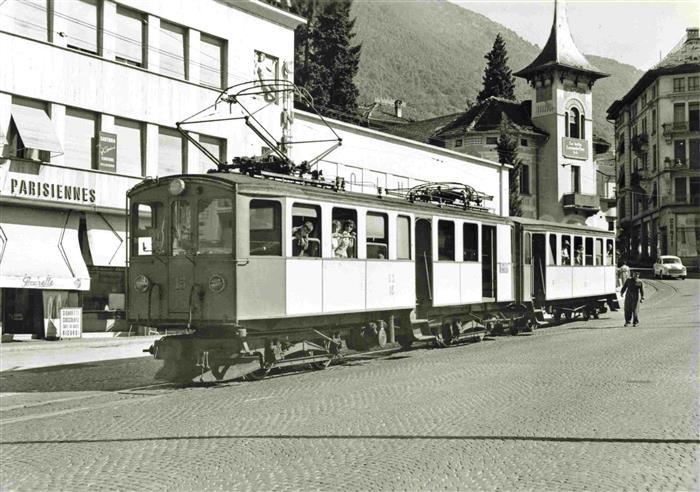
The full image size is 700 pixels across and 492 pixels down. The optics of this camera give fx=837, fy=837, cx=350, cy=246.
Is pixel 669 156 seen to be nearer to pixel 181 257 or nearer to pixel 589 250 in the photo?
pixel 589 250

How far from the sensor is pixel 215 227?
13.3m

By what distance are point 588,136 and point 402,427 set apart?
174 feet

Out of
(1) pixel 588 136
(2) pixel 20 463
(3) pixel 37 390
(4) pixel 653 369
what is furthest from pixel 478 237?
(1) pixel 588 136

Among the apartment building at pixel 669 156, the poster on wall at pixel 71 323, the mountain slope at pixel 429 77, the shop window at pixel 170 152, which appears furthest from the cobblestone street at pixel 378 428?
the apartment building at pixel 669 156

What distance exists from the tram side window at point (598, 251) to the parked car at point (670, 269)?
1166 inches

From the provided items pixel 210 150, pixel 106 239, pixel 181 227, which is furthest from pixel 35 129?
pixel 181 227

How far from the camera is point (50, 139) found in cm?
2144

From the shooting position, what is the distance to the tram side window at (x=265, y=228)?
1327cm

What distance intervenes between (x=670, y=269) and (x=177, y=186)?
4757 centimetres

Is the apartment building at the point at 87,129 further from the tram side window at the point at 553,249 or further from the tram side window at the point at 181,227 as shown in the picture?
the tram side window at the point at 553,249

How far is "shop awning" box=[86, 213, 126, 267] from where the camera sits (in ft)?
75.6

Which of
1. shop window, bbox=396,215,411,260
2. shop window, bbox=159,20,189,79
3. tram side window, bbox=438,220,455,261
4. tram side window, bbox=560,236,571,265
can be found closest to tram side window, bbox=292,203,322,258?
shop window, bbox=396,215,411,260

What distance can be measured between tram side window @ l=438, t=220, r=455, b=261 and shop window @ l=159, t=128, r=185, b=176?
33.3 feet

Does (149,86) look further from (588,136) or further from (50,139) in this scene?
(588,136)
